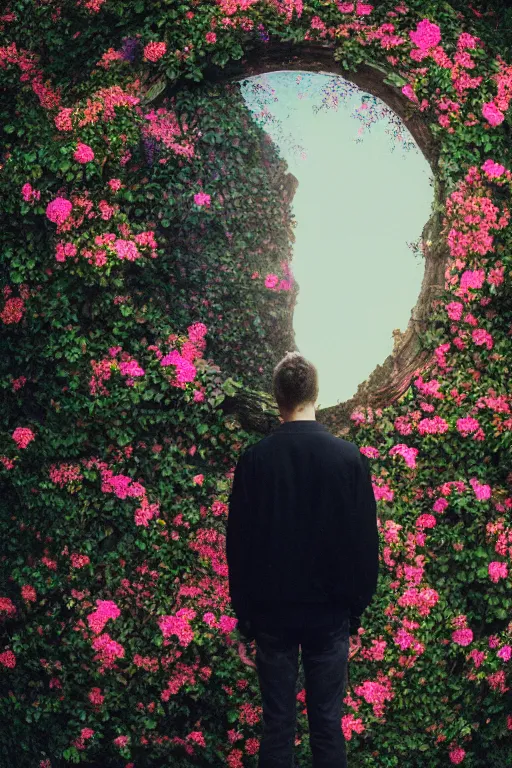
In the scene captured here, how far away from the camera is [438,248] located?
404 cm

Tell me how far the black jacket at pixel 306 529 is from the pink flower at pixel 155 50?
265 cm

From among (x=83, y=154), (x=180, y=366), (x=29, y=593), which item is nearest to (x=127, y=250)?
(x=83, y=154)

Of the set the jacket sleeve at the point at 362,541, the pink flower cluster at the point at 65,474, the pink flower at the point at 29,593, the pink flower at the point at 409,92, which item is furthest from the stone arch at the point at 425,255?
the pink flower at the point at 29,593

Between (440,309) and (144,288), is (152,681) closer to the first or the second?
(144,288)

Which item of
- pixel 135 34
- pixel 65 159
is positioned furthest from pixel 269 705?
pixel 135 34

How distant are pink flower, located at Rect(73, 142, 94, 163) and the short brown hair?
6.66ft

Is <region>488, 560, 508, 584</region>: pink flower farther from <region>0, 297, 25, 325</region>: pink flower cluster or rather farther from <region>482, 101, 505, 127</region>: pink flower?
<region>0, 297, 25, 325</region>: pink flower cluster

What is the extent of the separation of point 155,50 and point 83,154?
792mm

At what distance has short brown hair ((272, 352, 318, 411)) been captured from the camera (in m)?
2.68

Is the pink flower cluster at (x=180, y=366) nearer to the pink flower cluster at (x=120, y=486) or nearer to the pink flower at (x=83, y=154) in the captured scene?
the pink flower cluster at (x=120, y=486)

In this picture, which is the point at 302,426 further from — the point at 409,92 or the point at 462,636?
the point at 409,92

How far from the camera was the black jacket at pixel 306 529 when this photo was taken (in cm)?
254

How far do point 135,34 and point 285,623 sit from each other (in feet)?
11.5

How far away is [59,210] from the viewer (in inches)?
155
